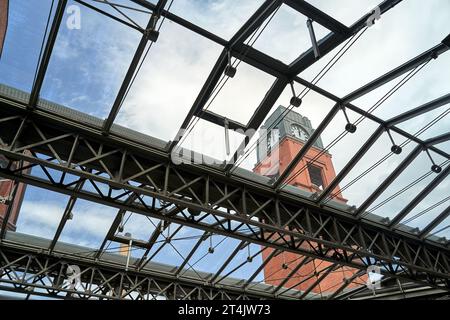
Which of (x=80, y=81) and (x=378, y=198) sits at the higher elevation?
(x=80, y=81)

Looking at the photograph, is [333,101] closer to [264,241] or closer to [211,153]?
[211,153]

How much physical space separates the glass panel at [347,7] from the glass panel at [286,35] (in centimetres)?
32

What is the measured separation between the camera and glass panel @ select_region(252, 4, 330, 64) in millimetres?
6555

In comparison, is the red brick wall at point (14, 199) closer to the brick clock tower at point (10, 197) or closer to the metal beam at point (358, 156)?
the brick clock tower at point (10, 197)

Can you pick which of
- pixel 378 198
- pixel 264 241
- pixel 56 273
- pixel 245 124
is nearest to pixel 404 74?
pixel 245 124

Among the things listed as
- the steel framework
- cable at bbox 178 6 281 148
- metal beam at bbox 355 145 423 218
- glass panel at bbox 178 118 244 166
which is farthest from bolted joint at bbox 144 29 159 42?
metal beam at bbox 355 145 423 218

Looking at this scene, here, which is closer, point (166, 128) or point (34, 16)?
point (34, 16)

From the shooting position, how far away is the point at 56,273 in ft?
35.9

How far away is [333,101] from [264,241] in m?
3.94

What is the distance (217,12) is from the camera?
250 inches

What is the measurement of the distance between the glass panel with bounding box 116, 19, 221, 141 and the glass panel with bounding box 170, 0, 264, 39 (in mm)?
283

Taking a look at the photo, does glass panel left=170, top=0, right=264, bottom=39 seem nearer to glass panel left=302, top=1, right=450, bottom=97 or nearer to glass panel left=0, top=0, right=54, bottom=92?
glass panel left=302, top=1, right=450, bottom=97

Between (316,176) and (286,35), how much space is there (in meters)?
4.90

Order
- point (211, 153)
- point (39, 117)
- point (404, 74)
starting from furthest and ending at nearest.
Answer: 1. point (211, 153)
2. point (404, 74)
3. point (39, 117)
